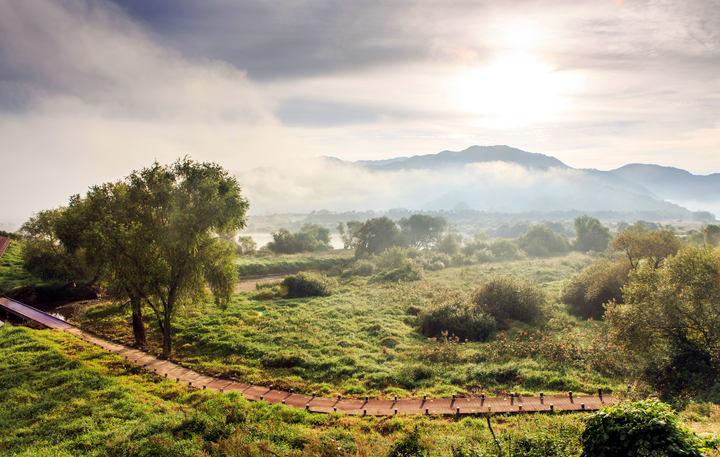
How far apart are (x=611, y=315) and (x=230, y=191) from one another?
22.1 m

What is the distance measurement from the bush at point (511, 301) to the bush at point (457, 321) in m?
1.50

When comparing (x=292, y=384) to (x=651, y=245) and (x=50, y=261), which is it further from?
(x=50, y=261)

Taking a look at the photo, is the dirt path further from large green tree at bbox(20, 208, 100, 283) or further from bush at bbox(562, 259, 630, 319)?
bush at bbox(562, 259, 630, 319)

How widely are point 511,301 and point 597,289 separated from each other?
823cm

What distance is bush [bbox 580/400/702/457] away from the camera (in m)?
5.30

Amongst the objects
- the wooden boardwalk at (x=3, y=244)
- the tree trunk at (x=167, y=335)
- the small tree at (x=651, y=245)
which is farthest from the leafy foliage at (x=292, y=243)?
the small tree at (x=651, y=245)

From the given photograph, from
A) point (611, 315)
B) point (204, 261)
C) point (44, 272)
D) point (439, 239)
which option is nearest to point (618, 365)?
point (611, 315)

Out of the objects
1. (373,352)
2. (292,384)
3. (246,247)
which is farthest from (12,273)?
(373,352)

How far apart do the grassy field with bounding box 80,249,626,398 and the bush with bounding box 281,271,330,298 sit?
714cm

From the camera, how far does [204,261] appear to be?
18.2 m

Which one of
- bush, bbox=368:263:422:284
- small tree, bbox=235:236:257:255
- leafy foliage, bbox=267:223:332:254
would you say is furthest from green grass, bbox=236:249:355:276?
leafy foliage, bbox=267:223:332:254

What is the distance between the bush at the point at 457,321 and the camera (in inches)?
884

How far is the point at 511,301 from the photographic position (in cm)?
2564

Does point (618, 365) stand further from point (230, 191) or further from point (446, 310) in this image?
point (230, 191)
